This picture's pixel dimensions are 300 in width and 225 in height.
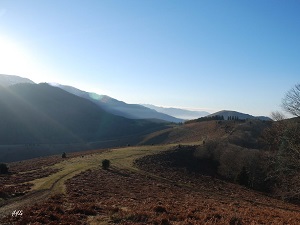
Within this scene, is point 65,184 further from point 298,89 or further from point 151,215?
point 298,89

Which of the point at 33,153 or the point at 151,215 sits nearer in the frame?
the point at 151,215

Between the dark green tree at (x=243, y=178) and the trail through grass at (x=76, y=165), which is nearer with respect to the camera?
the trail through grass at (x=76, y=165)

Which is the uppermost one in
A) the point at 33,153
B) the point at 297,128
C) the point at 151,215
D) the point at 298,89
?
the point at 298,89

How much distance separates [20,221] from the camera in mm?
16609

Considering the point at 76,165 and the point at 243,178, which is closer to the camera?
the point at 76,165

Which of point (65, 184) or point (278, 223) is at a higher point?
point (278, 223)

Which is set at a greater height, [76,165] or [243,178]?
[243,178]

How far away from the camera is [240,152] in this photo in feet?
237

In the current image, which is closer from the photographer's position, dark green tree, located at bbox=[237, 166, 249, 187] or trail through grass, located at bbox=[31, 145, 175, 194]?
trail through grass, located at bbox=[31, 145, 175, 194]

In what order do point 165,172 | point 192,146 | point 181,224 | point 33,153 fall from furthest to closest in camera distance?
point 33,153
point 192,146
point 165,172
point 181,224

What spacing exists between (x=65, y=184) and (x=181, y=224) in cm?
2108

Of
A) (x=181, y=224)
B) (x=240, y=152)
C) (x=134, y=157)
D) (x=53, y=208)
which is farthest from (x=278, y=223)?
(x=240, y=152)

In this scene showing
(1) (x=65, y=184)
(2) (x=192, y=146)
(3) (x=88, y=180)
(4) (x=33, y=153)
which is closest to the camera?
(1) (x=65, y=184)

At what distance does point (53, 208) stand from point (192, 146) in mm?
66709
